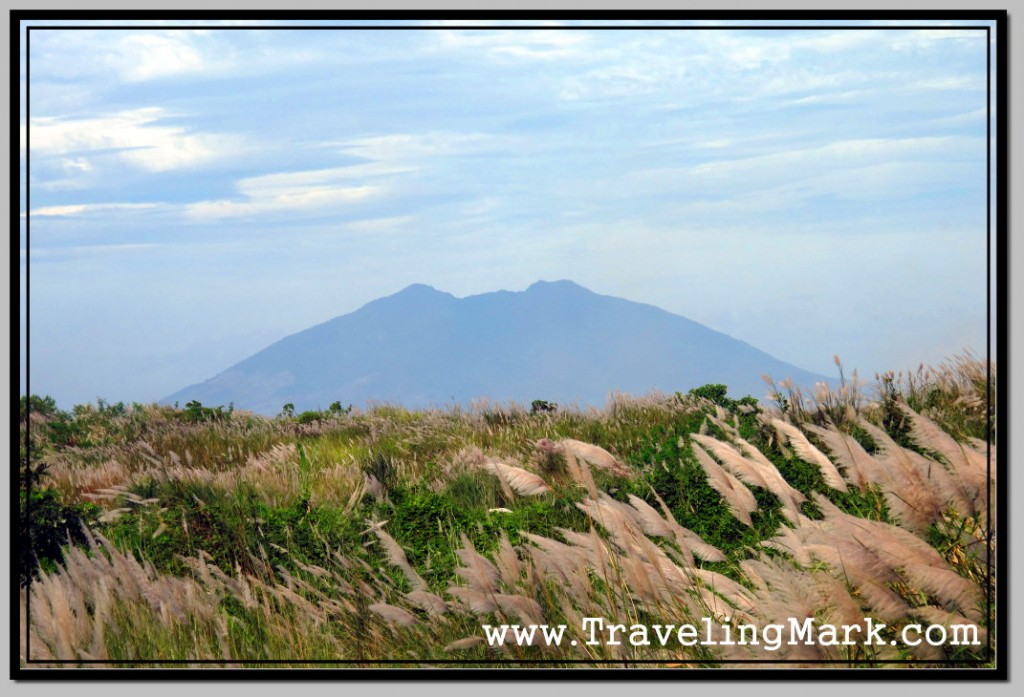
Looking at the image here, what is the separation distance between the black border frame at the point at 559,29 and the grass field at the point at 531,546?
0.06m

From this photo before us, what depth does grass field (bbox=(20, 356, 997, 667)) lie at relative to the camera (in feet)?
14.5

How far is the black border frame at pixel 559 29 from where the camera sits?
462 centimetres

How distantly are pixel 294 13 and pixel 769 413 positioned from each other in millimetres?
3838

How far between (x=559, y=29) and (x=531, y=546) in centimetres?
278

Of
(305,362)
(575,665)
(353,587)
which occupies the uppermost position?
(305,362)

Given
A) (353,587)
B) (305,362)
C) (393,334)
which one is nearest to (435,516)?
(353,587)

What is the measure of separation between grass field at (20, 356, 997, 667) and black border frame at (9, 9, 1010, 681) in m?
0.06

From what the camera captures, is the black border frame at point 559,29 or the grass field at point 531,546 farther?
the black border frame at point 559,29

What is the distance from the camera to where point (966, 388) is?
6984 mm

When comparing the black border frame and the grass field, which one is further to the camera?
the black border frame

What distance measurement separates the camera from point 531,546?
198 inches

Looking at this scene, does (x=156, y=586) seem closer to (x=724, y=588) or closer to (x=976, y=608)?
(x=724, y=588)

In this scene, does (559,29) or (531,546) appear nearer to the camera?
(531,546)

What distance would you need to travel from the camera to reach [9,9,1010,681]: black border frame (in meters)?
4.62
